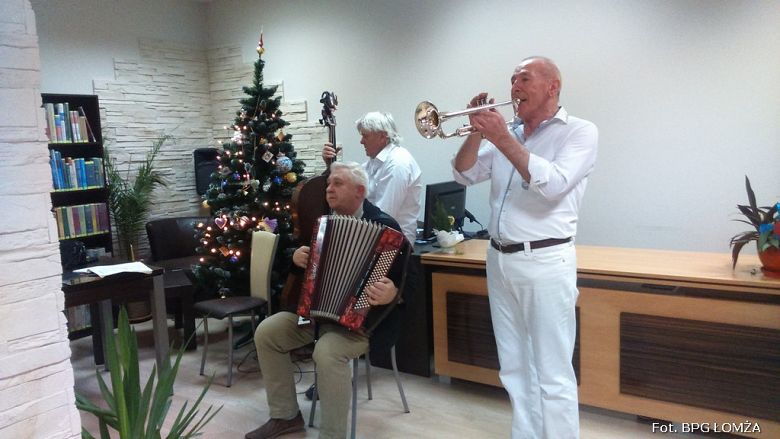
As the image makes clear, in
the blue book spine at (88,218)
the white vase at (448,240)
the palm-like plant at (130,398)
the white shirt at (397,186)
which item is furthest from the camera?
the blue book spine at (88,218)

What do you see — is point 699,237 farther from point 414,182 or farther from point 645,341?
point 414,182

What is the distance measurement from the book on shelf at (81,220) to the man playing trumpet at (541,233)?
3.55 m

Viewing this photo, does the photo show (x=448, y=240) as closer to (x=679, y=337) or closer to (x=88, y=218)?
(x=679, y=337)

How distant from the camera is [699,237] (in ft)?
11.5

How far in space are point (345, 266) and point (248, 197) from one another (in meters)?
1.84

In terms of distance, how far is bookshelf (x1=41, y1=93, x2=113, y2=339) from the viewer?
436 centimetres

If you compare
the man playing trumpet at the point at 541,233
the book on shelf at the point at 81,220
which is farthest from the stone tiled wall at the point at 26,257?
the book on shelf at the point at 81,220

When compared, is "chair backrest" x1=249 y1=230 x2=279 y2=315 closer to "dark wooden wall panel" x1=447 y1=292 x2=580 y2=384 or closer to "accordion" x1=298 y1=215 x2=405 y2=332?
"accordion" x1=298 y1=215 x2=405 y2=332

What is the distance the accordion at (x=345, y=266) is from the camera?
2.47m

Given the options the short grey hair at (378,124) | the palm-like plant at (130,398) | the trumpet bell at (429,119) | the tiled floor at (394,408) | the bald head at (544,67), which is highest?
the bald head at (544,67)

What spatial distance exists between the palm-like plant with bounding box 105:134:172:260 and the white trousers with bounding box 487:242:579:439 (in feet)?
12.2

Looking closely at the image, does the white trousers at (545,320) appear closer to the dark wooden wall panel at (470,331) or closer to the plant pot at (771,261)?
the dark wooden wall panel at (470,331)

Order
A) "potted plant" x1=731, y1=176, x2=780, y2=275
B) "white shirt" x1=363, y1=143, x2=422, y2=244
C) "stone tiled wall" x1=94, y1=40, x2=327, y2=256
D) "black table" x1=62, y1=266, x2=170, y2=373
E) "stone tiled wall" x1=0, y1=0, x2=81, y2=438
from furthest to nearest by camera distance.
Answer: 1. "stone tiled wall" x1=94, y1=40, x2=327, y2=256
2. "white shirt" x1=363, y1=143, x2=422, y2=244
3. "black table" x1=62, y1=266, x2=170, y2=373
4. "potted plant" x1=731, y1=176, x2=780, y2=275
5. "stone tiled wall" x1=0, y1=0, x2=81, y2=438

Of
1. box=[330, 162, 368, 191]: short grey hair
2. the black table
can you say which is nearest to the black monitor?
box=[330, 162, 368, 191]: short grey hair
